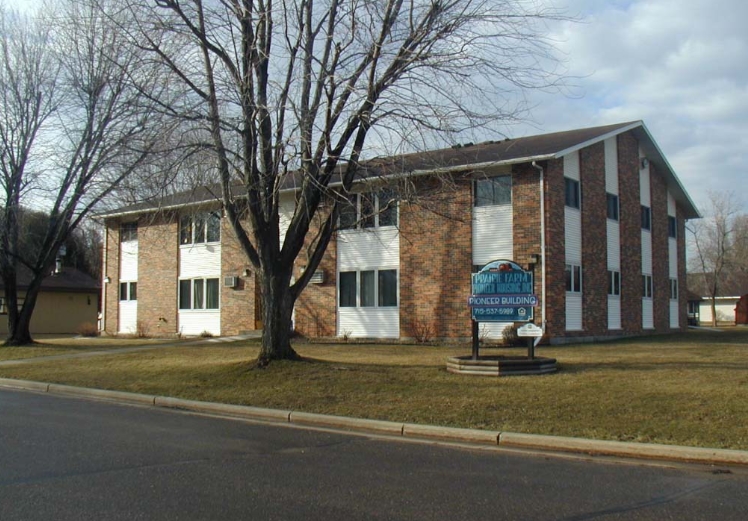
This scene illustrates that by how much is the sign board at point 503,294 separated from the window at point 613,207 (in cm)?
1245

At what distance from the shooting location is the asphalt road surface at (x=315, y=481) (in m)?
6.04

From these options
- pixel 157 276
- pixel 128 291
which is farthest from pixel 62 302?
pixel 157 276

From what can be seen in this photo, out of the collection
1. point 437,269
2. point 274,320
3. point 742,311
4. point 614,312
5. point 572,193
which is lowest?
point 742,311

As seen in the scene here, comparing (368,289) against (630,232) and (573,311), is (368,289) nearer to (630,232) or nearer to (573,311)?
(573,311)

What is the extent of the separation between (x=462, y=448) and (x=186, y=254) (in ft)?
72.7

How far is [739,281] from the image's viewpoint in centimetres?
6544

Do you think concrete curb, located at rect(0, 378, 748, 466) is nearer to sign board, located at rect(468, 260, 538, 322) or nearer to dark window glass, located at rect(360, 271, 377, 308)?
sign board, located at rect(468, 260, 538, 322)

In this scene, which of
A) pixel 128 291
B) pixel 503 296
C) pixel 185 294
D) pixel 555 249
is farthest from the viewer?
pixel 128 291

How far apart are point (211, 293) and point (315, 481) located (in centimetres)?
2207

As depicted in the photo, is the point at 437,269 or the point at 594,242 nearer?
the point at 437,269

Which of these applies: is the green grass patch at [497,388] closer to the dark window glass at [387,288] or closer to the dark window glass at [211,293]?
the dark window glass at [387,288]

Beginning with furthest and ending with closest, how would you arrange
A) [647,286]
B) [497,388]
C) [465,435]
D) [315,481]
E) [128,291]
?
[128,291] → [647,286] → [497,388] → [465,435] → [315,481]

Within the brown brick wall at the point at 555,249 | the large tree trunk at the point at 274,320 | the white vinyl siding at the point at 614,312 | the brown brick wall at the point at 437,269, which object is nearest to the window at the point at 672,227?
the white vinyl siding at the point at 614,312

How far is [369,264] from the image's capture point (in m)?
24.4
